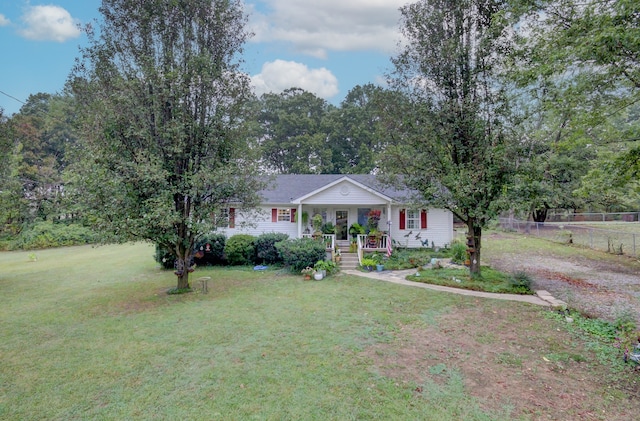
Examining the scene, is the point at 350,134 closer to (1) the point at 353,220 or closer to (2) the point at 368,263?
(1) the point at 353,220

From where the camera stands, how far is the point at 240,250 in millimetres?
14234

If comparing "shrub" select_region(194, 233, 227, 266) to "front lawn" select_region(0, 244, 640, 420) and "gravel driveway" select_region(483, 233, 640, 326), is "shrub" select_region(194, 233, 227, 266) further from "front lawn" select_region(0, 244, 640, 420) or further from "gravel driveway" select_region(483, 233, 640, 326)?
"gravel driveway" select_region(483, 233, 640, 326)

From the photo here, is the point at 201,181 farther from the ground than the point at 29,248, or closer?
farther from the ground

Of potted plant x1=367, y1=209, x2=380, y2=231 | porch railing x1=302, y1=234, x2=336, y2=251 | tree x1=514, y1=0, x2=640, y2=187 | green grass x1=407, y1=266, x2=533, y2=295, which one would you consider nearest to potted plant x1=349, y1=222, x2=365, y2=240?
potted plant x1=367, y1=209, x2=380, y2=231

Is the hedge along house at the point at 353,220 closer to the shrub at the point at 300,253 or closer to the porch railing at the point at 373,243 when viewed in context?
the porch railing at the point at 373,243

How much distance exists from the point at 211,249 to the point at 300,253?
4582 millimetres

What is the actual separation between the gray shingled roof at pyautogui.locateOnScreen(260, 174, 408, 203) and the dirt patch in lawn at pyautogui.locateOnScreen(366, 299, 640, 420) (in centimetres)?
1042

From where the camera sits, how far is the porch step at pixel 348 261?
13859mm

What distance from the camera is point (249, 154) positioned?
398 inches

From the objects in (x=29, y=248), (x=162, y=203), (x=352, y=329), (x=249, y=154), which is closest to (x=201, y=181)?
(x=162, y=203)

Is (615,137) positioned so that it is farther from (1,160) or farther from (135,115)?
(1,160)

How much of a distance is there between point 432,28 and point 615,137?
6.08 metres

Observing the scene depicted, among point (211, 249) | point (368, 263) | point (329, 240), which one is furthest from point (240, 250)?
point (368, 263)

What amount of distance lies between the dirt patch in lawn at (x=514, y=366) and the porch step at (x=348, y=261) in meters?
6.79
